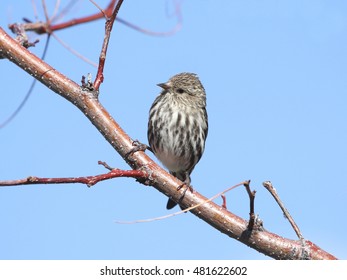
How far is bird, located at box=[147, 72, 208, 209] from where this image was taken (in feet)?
20.0

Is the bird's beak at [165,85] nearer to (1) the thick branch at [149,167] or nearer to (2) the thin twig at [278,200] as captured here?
(1) the thick branch at [149,167]

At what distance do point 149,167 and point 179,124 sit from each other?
2.60 metres

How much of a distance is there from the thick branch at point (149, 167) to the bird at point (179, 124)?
227 centimetres

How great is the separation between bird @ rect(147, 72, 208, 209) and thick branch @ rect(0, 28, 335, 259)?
7.46 ft

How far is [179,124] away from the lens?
243 inches

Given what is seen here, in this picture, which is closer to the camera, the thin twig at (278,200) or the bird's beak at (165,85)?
the thin twig at (278,200)

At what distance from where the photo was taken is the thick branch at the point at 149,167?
3492 millimetres

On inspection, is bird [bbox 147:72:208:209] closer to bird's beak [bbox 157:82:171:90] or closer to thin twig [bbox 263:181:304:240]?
Result: bird's beak [bbox 157:82:171:90]

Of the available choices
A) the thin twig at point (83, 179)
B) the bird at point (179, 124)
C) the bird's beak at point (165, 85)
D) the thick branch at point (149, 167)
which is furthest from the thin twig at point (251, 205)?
the bird's beak at point (165, 85)

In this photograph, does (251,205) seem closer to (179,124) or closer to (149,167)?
(149,167)

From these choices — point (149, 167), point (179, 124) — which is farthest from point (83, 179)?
point (179, 124)
